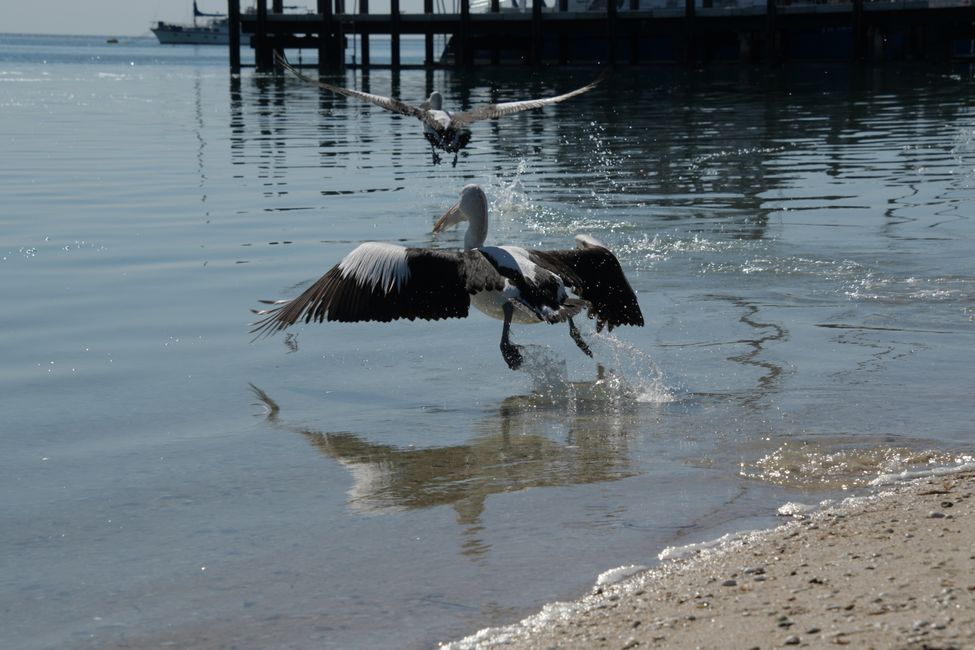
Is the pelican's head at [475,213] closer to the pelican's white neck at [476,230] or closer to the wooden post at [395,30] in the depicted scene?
the pelican's white neck at [476,230]

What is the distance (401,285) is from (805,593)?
4280 mm

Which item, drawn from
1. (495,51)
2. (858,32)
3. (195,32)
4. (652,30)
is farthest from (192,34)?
(858,32)

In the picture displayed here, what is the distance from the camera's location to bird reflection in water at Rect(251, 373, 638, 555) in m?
5.78

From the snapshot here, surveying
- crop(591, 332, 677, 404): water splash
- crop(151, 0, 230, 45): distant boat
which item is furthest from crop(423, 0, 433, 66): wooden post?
crop(151, 0, 230, 45): distant boat

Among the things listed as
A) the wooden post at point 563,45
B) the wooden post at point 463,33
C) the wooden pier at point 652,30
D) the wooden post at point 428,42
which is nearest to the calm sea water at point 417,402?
the wooden pier at point 652,30

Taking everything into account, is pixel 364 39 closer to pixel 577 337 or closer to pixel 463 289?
pixel 577 337

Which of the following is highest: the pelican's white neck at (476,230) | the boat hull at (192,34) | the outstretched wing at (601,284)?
the boat hull at (192,34)

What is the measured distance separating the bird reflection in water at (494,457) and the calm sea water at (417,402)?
0.02 metres

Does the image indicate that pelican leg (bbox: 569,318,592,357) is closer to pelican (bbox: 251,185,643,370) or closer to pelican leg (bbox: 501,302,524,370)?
pelican (bbox: 251,185,643,370)

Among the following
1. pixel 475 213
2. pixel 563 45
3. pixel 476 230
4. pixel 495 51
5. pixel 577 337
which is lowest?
pixel 577 337

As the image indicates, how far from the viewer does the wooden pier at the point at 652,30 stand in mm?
54094

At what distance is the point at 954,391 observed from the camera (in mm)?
7055

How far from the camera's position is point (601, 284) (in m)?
8.34

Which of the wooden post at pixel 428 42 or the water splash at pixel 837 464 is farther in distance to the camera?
the wooden post at pixel 428 42
